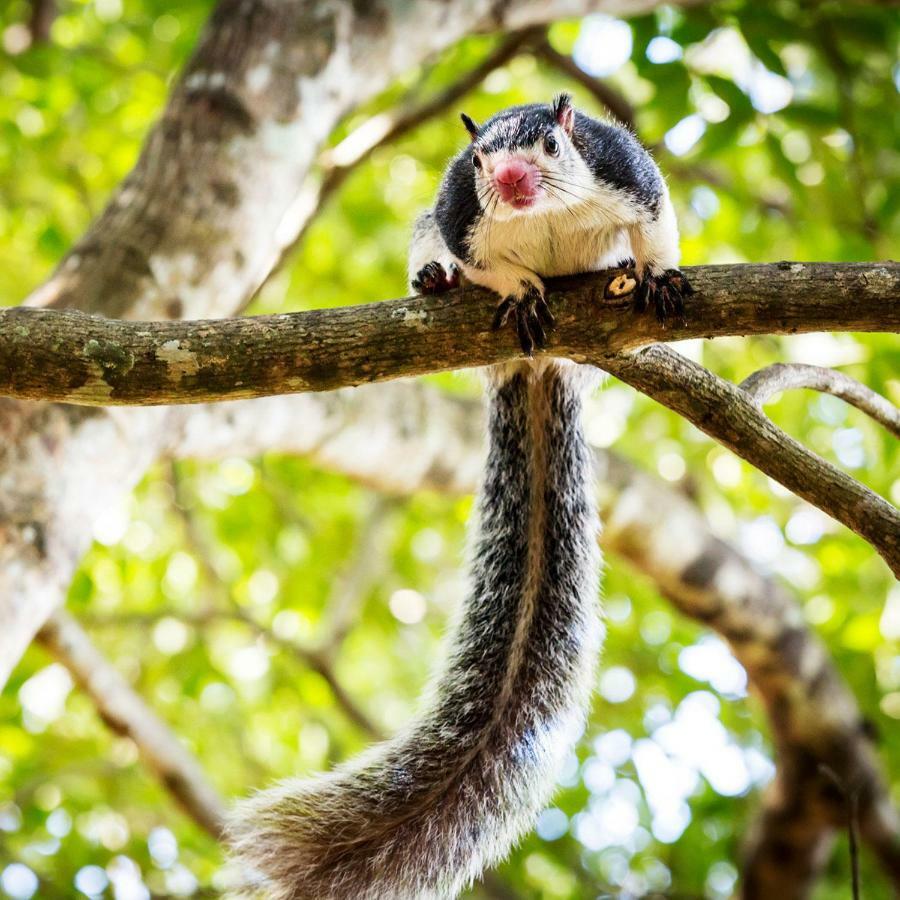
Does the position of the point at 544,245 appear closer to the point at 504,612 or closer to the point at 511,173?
the point at 511,173

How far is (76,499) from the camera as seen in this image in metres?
1.94

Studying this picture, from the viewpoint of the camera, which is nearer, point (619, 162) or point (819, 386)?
point (819, 386)

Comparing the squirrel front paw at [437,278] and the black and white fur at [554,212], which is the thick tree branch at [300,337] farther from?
the squirrel front paw at [437,278]

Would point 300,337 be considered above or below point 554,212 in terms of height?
above

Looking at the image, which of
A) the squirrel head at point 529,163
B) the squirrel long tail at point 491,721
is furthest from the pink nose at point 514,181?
the squirrel long tail at point 491,721

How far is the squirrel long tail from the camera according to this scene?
1803 millimetres

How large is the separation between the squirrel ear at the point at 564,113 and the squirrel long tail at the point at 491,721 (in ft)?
1.55

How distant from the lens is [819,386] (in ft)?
6.14

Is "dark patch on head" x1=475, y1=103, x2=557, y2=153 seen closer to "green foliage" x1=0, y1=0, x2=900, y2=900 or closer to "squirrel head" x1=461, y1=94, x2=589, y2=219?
"squirrel head" x1=461, y1=94, x2=589, y2=219

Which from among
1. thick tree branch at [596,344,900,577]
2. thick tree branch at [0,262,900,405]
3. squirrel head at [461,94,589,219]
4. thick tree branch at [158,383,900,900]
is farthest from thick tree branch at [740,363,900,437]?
thick tree branch at [158,383,900,900]

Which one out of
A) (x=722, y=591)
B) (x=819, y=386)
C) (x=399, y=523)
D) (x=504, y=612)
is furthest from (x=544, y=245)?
(x=399, y=523)

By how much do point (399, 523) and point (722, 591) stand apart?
1427mm

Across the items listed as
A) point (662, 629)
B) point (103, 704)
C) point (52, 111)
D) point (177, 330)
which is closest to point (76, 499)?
point (177, 330)

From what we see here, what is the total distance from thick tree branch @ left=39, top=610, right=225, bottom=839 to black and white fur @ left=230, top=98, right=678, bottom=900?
2.95 feet
